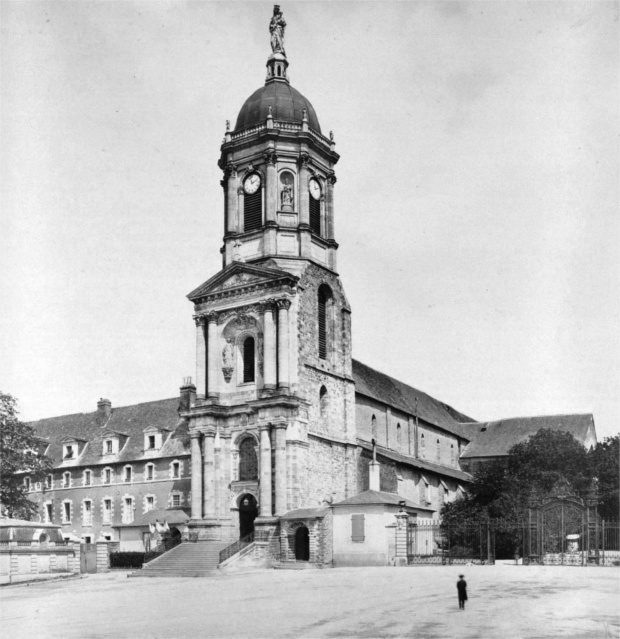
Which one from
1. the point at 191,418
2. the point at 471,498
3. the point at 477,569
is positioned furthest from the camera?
the point at 471,498

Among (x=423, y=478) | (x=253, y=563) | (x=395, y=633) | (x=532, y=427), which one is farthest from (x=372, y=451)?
(x=395, y=633)

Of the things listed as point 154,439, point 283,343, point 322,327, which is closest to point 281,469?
point 283,343

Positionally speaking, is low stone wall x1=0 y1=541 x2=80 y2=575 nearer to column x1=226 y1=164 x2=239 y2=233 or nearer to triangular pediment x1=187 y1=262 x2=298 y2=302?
triangular pediment x1=187 y1=262 x2=298 y2=302

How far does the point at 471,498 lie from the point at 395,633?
38.7 metres

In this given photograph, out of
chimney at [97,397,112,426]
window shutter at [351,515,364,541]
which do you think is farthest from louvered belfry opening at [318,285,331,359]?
chimney at [97,397,112,426]

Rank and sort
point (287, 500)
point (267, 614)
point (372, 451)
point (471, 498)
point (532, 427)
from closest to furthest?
1. point (267, 614)
2. point (287, 500)
3. point (372, 451)
4. point (471, 498)
5. point (532, 427)

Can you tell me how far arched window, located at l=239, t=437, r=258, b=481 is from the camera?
47625 millimetres

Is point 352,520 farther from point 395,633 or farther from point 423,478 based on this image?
point 395,633

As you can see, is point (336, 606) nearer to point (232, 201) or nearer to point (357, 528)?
point (357, 528)

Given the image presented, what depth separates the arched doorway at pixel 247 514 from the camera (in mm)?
47375

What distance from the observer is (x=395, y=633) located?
18.5 meters

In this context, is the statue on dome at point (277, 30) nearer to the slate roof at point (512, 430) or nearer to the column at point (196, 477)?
the column at point (196, 477)

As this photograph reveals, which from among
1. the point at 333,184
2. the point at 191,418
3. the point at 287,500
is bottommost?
the point at 287,500

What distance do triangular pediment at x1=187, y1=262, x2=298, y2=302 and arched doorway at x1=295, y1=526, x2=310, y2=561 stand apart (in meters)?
12.9
